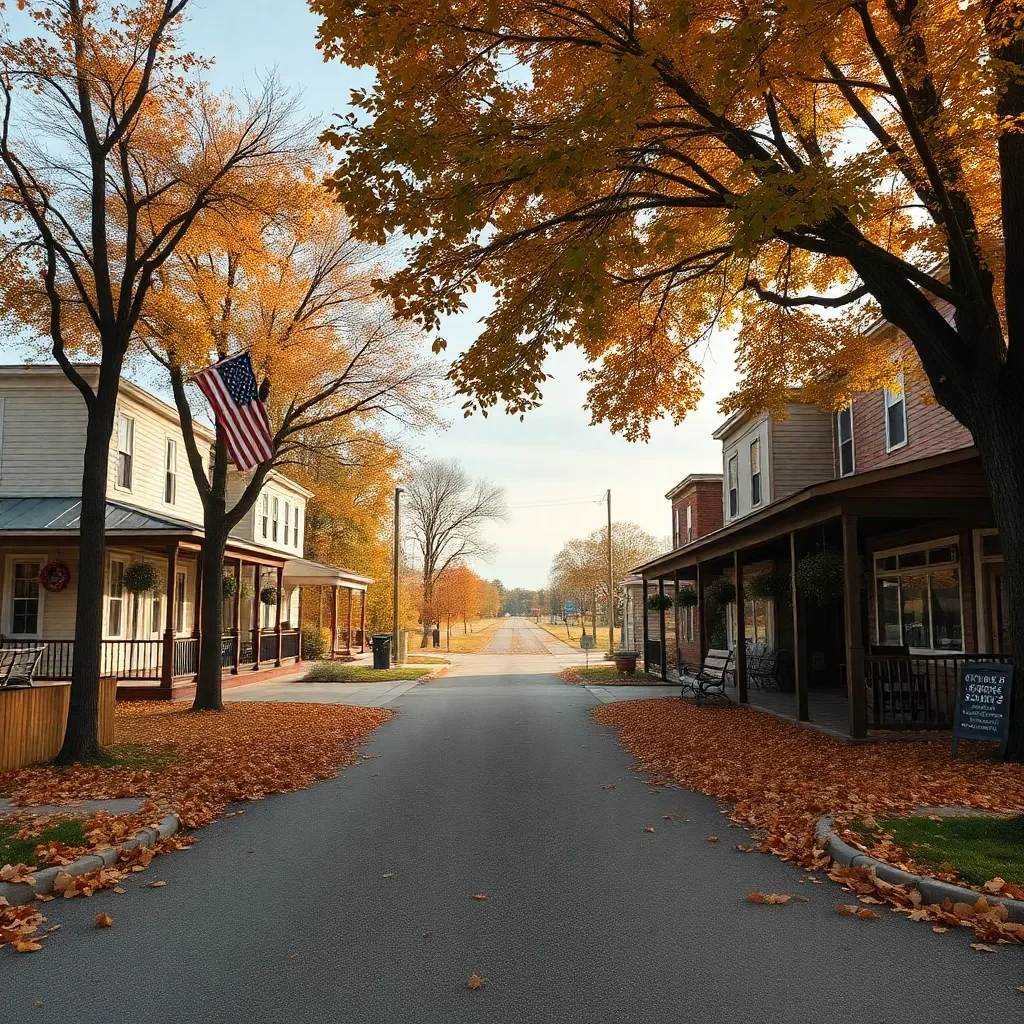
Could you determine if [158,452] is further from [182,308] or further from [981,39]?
[981,39]

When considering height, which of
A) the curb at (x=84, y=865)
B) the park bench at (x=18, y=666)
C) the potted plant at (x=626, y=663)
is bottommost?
the curb at (x=84, y=865)

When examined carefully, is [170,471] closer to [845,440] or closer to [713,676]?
[713,676]

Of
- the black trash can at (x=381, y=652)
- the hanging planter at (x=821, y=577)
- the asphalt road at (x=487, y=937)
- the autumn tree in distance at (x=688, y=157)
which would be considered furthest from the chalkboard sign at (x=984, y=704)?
the black trash can at (x=381, y=652)

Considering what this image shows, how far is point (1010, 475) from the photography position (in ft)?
30.1

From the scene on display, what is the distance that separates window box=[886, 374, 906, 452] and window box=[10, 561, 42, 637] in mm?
19335

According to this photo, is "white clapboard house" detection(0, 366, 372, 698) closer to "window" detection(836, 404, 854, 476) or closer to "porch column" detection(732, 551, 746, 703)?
"porch column" detection(732, 551, 746, 703)

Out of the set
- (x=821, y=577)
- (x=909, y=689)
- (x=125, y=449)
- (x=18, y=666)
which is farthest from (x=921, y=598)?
(x=125, y=449)

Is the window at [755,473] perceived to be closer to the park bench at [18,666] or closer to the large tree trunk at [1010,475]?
the large tree trunk at [1010,475]

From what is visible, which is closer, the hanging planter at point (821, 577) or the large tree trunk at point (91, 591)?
the large tree trunk at point (91, 591)

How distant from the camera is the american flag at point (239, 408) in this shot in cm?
1471

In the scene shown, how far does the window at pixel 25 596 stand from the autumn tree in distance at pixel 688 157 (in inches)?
631

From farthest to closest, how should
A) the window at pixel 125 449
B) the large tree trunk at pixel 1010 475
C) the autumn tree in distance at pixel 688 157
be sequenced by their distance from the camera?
1. the window at pixel 125 449
2. the large tree trunk at pixel 1010 475
3. the autumn tree in distance at pixel 688 157

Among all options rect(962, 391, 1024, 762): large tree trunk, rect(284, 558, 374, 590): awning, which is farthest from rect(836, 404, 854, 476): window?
rect(284, 558, 374, 590): awning

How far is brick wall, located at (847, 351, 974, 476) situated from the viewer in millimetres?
15375
